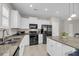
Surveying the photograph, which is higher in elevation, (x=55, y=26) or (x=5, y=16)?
(x=5, y=16)

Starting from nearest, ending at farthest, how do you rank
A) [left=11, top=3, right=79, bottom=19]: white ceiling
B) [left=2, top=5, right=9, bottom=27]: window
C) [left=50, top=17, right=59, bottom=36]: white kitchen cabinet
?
[left=11, top=3, right=79, bottom=19]: white ceiling, [left=50, top=17, right=59, bottom=36]: white kitchen cabinet, [left=2, top=5, right=9, bottom=27]: window

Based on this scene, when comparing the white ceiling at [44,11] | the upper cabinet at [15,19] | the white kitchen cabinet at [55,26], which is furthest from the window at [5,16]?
the white kitchen cabinet at [55,26]

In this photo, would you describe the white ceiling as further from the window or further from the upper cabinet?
the window

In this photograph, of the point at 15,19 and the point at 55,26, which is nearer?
the point at 55,26

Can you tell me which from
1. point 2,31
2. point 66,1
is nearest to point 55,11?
point 66,1

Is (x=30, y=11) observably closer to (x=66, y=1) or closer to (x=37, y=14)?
(x=37, y=14)

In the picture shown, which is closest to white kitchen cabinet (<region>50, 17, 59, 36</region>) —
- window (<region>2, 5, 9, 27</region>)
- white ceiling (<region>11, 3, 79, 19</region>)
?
white ceiling (<region>11, 3, 79, 19</region>)

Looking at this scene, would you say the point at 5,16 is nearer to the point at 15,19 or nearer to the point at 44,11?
the point at 15,19

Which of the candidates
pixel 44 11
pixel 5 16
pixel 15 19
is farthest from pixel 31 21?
pixel 5 16

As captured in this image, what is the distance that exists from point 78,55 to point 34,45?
95 cm

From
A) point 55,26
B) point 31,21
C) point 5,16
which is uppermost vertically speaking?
point 5,16

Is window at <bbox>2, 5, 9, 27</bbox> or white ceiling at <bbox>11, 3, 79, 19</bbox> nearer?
white ceiling at <bbox>11, 3, 79, 19</bbox>

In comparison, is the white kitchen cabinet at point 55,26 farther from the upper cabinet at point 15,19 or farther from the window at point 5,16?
the window at point 5,16

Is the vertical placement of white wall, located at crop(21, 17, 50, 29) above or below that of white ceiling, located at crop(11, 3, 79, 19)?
below
